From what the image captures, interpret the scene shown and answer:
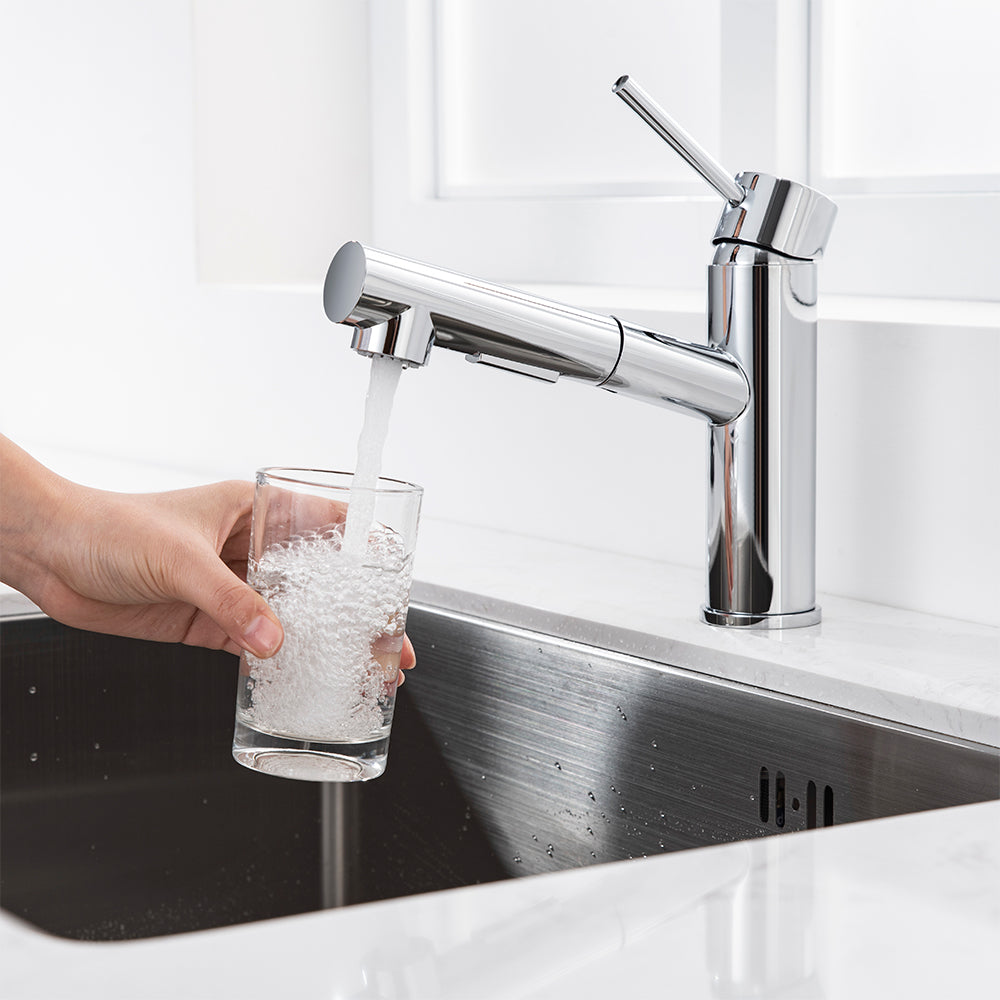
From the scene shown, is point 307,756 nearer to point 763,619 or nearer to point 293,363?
point 763,619

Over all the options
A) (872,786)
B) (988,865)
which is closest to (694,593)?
(872,786)

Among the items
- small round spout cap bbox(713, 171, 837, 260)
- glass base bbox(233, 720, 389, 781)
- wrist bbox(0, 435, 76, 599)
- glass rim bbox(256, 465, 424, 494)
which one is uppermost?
small round spout cap bbox(713, 171, 837, 260)

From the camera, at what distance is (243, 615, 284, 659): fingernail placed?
620 millimetres

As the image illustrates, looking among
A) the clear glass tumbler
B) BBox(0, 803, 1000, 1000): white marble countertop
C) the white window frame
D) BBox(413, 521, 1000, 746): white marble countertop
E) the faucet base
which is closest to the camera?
BBox(0, 803, 1000, 1000): white marble countertop

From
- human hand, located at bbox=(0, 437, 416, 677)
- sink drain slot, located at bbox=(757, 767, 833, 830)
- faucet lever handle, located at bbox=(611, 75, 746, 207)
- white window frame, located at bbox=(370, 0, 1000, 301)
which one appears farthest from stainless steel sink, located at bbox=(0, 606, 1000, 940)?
white window frame, located at bbox=(370, 0, 1000, 301)

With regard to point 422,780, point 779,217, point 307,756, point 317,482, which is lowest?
point 422,780

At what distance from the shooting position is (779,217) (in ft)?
2.62

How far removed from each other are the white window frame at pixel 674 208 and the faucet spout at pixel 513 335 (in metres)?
0.29

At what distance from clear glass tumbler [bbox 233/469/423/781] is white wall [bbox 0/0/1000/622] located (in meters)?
0.36

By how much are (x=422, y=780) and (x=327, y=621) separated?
38 centimetres

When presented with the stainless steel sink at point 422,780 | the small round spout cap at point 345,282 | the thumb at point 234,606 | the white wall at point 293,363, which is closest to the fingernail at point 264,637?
the thumb at point 234,606

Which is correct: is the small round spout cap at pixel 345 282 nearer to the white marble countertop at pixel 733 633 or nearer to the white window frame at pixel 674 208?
the white marble countertop at pixel 733 633

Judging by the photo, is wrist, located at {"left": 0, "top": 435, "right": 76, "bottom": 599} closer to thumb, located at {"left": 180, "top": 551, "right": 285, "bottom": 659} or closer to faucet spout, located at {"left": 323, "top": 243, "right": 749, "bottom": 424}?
thumb, located at {"left": 180, "top": 551, "right": 285, "bottom": 659}

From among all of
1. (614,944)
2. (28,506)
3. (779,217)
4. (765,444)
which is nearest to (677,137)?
(779,217)
